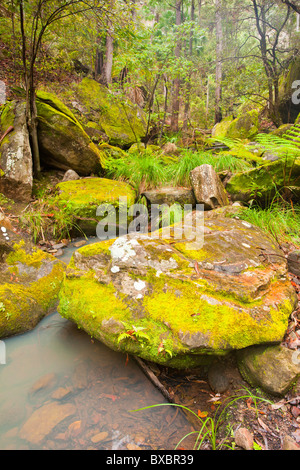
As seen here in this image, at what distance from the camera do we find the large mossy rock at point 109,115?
7539mm

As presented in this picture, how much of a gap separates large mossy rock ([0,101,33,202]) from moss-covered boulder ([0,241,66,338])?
163 cm

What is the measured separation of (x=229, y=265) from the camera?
2.06m

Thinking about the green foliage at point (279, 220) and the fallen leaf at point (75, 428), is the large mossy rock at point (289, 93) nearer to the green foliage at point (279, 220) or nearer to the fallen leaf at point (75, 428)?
the green foliage at point (279, 220)

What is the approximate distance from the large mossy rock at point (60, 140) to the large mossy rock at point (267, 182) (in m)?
A: 2.91

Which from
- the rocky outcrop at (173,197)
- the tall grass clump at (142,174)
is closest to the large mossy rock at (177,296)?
the rocky outcrop at (173,197)

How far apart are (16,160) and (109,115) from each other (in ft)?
15.8

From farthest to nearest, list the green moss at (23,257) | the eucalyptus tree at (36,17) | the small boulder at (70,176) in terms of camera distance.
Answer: the small boulder at (70,176)
the eucalyptus tree at (36,17)
the green moss at (23,257)

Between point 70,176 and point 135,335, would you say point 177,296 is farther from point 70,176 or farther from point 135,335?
point 70,176

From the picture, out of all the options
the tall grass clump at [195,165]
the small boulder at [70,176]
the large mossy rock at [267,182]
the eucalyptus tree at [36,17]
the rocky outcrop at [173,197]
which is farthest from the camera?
the tall grass clump at [195,165]

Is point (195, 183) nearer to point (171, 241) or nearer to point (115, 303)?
point (171, 241)

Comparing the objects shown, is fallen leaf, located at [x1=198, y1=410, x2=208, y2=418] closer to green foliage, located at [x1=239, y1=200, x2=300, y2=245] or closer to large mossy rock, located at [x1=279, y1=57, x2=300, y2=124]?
green foliage, located at [x1=239, y1=200, x2=300, y2=245]

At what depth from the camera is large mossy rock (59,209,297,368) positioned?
1.55 metres

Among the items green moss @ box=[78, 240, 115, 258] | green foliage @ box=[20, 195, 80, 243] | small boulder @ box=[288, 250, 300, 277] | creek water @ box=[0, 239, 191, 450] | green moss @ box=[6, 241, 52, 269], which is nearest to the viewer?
creek water @ box=[0, 239, 191, 450]

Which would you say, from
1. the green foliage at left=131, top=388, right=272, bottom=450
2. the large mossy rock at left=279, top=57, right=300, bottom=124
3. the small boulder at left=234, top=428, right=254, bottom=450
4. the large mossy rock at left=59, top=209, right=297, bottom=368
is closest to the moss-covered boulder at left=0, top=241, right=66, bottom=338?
the large mossy rock at left=59, top=209, right=297, bottom=368
